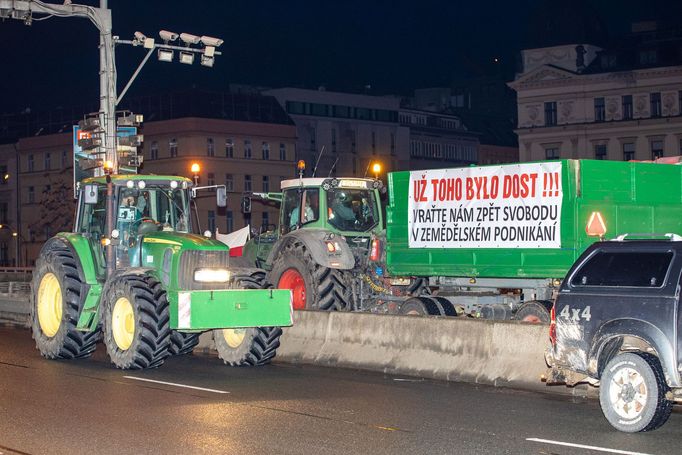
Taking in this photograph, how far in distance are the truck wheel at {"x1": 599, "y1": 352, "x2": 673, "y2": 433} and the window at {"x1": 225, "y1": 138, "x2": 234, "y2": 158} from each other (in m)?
93.5

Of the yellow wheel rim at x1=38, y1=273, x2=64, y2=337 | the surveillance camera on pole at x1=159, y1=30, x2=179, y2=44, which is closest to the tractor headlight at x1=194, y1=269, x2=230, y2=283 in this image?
the yellow wheel rim at x1=38, y1=273, x2=64, y2=337

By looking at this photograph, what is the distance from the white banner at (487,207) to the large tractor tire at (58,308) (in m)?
6.30

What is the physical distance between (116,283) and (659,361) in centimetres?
930

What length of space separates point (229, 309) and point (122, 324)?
1.77 metres

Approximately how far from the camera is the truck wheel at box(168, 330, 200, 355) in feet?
67.6

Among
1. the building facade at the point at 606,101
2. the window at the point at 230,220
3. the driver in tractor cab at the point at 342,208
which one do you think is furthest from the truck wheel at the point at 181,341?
the window at the point at 230,220

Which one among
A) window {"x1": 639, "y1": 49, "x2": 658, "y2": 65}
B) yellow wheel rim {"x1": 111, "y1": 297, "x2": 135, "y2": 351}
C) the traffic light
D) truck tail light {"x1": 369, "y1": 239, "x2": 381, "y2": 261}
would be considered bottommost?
yellow wheel rim {"x1": 111, "y1": 297, "x2": 135, "y2": 351}

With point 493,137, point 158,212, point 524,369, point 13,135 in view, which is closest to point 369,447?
point 524,369

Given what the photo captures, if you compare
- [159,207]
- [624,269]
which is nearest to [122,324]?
[159,207]

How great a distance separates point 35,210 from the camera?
370 ft

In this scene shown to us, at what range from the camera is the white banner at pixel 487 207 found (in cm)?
2075

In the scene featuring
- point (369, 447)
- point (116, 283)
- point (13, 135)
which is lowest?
point (369, 447)

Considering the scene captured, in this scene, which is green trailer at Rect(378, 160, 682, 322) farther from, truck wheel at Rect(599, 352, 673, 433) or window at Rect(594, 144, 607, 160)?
window at Rect(594, 144, 607, 160)

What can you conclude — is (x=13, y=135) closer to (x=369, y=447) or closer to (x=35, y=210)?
(x=35, y=210)
